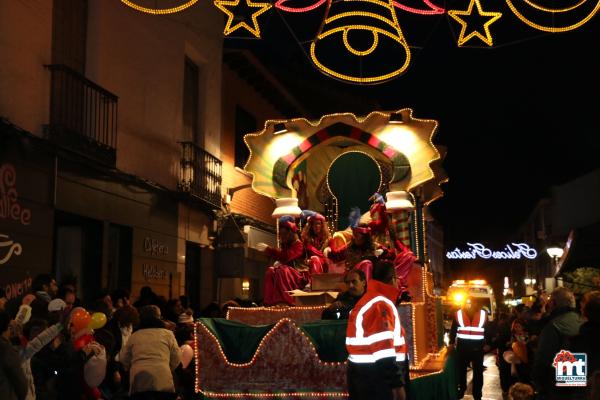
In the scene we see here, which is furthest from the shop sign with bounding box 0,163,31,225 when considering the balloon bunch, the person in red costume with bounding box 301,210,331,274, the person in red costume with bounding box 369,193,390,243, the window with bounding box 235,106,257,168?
the window with bounding box 235,106,257,168

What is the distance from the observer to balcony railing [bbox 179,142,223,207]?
770 inches

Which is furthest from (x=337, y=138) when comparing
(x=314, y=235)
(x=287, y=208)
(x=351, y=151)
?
(x=314, y=235)

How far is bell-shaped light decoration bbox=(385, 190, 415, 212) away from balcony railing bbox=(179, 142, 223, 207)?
762cm

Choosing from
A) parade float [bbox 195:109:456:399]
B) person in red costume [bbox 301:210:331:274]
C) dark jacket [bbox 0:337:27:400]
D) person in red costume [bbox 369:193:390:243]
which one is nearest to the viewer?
dark jacket [bbox 0:337:27:400]

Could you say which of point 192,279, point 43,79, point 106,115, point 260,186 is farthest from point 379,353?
point 192,279

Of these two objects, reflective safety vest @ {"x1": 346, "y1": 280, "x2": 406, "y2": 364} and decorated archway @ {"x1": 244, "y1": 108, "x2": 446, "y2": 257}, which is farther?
decorated archway @ {"x1": 244, "y1": 108, "x2": 446, "y2": 257}

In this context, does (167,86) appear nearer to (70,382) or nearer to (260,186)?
(260,186)

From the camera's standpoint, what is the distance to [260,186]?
13.9 meters

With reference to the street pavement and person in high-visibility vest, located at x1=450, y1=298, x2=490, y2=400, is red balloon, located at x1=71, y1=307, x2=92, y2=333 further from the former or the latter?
the street pavement

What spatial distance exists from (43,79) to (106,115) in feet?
6.39

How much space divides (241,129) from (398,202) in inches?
534

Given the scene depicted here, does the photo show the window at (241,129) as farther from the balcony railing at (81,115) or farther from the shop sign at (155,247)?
the balcony railing at (81,115)

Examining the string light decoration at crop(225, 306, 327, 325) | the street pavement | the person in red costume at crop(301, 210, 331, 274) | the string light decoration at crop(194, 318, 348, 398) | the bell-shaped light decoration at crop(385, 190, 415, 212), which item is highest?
the bell-shaped light decoration at crop(385, 190, 415, 212)

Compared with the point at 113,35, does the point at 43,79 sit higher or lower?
lower
